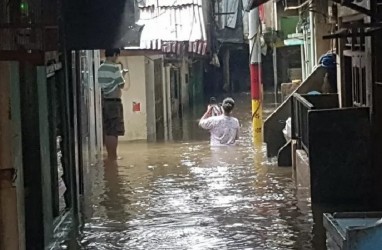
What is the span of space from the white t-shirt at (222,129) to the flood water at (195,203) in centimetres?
58

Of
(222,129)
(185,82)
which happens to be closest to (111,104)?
(222,129)

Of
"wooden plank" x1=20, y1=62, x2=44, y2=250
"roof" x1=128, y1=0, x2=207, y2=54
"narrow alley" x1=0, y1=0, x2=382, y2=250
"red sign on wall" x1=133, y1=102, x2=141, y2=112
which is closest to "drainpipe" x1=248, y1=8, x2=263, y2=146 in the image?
"narrow alley" x1=0, y1=0, x2=382, y2=250

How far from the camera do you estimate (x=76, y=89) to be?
12273mm

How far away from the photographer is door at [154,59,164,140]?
2334 centimetres

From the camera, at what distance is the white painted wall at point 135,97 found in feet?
68.8

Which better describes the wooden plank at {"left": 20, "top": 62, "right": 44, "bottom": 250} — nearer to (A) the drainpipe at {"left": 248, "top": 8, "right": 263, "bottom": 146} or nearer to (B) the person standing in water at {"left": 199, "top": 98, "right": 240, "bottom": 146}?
(B) the person standing in water at {"left": 199, "top": 98, "right": 240, "bottom": 146}

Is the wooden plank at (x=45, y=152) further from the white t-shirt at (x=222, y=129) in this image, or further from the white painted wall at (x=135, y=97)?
the white painted wall at (x=135, y=97)

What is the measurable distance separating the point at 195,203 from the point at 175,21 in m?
10.6

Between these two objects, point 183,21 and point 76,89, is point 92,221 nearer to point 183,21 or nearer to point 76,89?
point 76,89

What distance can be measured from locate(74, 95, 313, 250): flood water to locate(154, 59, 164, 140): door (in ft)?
15.9

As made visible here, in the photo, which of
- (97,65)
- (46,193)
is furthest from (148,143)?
(46,193)

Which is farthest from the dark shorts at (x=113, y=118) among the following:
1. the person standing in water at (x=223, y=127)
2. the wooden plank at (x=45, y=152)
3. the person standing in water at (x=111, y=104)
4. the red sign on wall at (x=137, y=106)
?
the wooden plank at (x=45, y=152)

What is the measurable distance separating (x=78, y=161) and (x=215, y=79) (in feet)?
116

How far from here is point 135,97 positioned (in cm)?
2112
